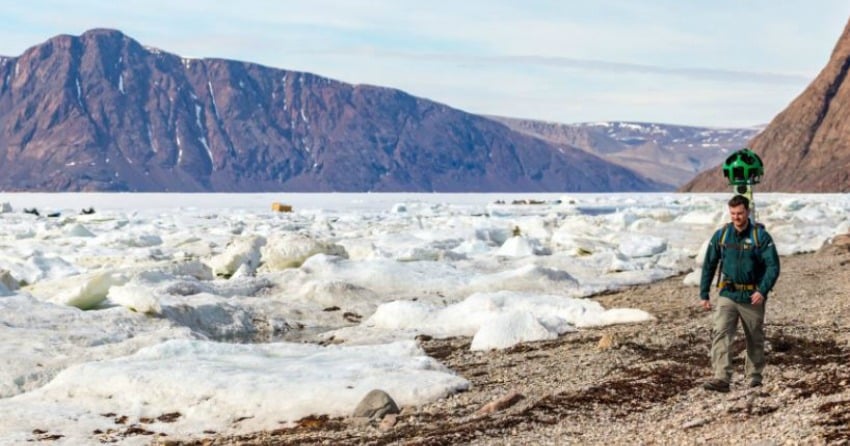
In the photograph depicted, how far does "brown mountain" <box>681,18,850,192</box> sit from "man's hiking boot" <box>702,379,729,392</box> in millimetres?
156498

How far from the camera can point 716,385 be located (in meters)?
9.59

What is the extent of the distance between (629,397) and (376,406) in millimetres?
2507

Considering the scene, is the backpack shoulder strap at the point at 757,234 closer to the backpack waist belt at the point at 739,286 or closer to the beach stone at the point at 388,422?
the backpack waist belt at the point at 739,286

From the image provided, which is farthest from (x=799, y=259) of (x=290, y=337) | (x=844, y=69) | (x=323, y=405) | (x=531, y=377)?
(x=844, y=69)

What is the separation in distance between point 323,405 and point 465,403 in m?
1.49

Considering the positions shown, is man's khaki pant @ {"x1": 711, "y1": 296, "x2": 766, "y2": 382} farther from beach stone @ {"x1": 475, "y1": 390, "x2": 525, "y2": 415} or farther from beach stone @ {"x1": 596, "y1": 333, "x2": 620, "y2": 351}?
beach stone @ {"x1": 596, "y1": 333, "x2": 620, "y2": 351}

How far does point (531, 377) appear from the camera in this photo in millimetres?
11594

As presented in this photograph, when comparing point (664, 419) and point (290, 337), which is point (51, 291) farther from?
point (664, 419)

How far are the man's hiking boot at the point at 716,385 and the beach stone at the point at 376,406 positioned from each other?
305 centimetres

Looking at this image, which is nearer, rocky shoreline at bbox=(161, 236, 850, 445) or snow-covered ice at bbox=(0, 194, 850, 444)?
rocky shoreline at bbox=(161, 236, 850, 445)

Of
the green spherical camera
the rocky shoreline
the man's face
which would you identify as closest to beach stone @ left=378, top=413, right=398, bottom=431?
the rocky shoreline

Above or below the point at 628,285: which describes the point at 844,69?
above

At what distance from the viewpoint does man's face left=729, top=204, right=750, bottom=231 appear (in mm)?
9117

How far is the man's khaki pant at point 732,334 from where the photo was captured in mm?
9398
